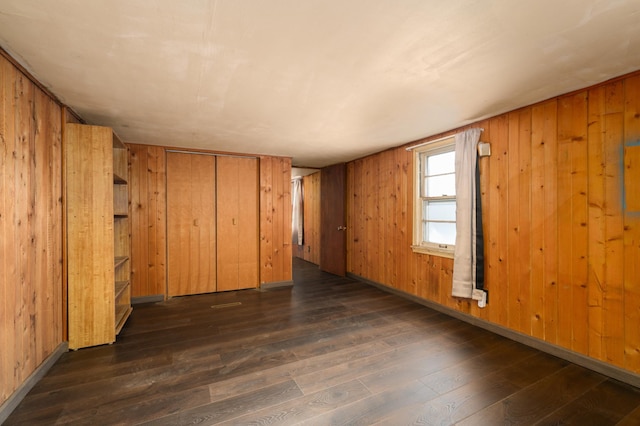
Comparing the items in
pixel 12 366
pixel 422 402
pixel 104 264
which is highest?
pixel 104 264

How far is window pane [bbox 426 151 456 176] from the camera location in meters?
3.38

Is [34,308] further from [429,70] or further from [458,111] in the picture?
[458,111]

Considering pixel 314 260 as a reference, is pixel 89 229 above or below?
above

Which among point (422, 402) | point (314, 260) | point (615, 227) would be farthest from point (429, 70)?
point (314, 260)

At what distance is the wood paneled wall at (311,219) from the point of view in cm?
664

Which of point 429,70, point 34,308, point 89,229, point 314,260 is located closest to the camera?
point 429,70

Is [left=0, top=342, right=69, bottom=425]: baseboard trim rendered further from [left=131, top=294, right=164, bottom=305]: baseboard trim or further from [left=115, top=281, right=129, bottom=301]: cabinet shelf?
[left=131, top=294, right=164, bottom=305]: baseboard trim

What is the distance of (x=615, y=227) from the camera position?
201 centimetres

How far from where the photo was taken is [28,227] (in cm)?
191

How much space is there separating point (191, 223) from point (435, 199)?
3.61 m

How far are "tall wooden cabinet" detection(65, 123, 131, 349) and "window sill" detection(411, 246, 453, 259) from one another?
3.55 m

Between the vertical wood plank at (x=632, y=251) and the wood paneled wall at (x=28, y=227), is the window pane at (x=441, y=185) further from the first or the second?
the wood paneled wall at (x=28, y=227)

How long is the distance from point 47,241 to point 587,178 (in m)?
4.40

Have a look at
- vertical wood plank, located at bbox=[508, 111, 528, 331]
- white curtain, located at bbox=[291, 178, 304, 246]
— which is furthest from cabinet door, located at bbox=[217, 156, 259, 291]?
vertical wood plank, located at bbox=[508, 111, 528, 331]
